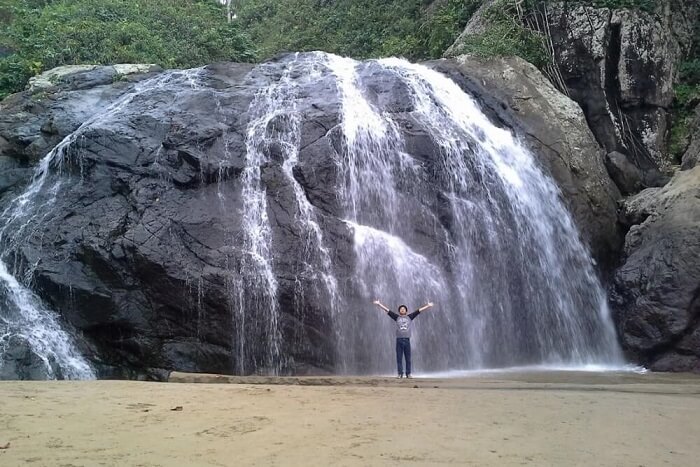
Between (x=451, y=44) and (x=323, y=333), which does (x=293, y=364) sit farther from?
(x=451, y=44)

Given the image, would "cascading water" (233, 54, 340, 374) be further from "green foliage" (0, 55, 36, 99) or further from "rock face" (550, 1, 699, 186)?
"rock face" (550, 1, 699, 186)

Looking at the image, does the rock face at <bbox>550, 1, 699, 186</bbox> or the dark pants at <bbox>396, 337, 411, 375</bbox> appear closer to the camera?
the dark pants at <bbox>396, 337, 411, 375</bbox>

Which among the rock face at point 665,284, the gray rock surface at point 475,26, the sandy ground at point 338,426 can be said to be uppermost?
the gray rock surface at point 475,26

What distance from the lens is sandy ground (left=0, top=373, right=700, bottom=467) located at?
4.65 meters

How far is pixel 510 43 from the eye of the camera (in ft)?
69.5

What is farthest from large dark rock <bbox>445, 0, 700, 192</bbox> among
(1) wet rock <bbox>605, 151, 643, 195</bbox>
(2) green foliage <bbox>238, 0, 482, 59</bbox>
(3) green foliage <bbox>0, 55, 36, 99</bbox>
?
(3) green foliage <bbox>0, 55, 36, 99</bbox>

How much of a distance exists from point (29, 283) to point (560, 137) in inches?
561

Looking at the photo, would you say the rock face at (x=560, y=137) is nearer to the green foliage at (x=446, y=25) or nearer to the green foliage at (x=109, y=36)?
the green foliage at (x=446, y=25)

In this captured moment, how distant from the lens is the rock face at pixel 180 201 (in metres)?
12.3

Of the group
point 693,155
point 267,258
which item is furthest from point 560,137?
point 267,258

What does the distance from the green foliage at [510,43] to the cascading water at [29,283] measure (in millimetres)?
12064

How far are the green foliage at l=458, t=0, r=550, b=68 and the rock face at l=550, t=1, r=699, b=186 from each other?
38.2 inches

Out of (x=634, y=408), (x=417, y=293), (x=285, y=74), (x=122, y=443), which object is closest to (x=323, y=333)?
(x=417, y=293)

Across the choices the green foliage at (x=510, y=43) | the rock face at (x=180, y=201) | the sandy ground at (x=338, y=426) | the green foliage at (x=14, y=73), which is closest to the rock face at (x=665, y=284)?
the rock face at (x=180, y=201)
